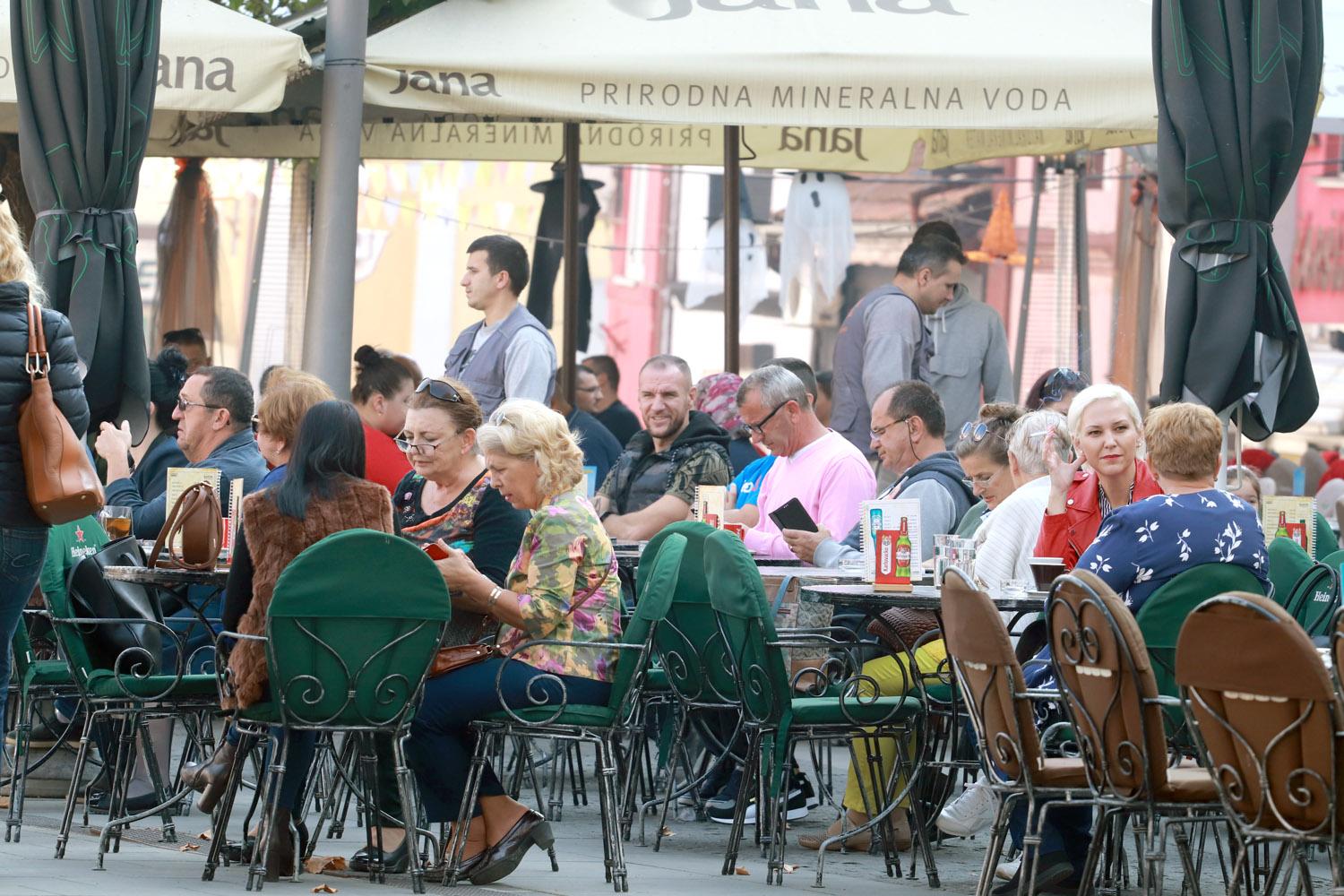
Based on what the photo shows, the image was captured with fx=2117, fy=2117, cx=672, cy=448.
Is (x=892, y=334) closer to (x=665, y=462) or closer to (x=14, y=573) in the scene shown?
(x=665, y=462)

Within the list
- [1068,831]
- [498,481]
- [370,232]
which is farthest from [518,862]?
[370,232]

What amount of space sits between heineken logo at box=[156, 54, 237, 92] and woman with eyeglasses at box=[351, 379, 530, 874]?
7.52 feet

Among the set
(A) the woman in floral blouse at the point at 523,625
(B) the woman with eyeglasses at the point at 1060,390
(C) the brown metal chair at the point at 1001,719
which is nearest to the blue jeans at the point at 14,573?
(A) the woman in floral blouse at the point at 523,625

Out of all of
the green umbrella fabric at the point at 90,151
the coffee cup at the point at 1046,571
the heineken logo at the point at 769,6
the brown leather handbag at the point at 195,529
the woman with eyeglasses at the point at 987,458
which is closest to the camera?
the coffee cup at the point at 1046,571

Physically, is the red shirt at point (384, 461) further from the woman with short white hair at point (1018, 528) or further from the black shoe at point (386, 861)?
the woman with short white hair at point (1018, 528)

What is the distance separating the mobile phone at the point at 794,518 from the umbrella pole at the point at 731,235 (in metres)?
3.94

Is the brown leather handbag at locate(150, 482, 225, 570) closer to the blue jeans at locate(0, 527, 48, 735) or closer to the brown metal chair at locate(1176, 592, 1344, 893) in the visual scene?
the blue jeans at locate(0, 527, 48, 735)

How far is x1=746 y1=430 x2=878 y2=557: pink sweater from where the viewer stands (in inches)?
317

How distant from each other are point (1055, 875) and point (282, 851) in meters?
2.15

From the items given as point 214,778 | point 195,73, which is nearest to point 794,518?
point 214,778

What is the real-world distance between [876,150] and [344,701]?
7823mm

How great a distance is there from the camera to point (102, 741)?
707cm

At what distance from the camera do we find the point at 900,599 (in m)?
5.98

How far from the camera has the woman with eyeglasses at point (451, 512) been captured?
6.16 meters
